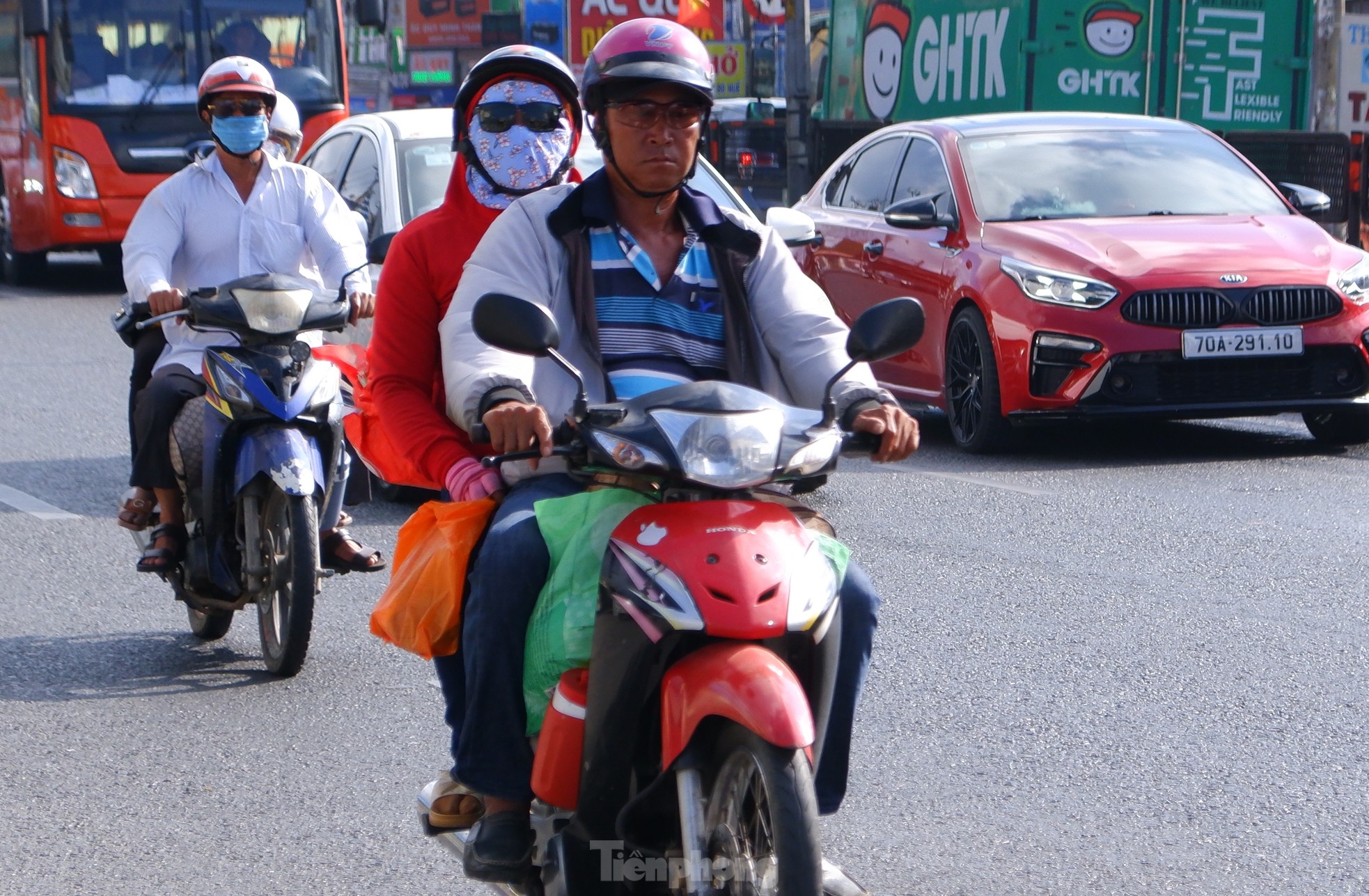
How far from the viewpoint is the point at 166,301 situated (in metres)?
→ 6.12

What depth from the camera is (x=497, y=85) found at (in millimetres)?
4352

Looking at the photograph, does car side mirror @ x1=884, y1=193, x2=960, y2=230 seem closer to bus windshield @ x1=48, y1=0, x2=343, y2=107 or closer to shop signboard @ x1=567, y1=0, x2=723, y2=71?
bus windshield @ x1=48, y1=0, x2=343, y2=107

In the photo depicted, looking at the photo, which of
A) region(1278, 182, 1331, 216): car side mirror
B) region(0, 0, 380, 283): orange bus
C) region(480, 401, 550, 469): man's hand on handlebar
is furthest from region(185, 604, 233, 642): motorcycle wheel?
region(0, 0, 380, 283): orange bus

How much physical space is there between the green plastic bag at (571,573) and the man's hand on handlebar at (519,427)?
0.18 meters

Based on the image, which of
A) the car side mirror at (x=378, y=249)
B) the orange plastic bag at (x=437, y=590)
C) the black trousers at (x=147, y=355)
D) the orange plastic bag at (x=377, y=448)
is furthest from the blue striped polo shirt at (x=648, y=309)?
the black trousers at (x=147, y=355)

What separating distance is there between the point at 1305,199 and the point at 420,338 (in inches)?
314

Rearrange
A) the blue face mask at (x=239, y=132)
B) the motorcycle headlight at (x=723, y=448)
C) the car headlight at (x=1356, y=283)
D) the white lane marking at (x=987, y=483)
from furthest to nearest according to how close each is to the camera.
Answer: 1. the car headlight at (x=1356, y=283)
2. the white lane marking at (x=987, y=483)
3. the blue face mask at (x=239, y=132)
4. the motorcycle headlight at (x=723, y=448)

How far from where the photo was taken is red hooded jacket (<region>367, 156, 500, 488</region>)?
3838mm

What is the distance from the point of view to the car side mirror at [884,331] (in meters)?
3.39

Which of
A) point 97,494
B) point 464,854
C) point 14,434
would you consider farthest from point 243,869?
point 14,434

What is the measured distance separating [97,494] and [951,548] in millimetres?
3949

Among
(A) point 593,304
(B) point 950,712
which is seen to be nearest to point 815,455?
(A) point 593,304

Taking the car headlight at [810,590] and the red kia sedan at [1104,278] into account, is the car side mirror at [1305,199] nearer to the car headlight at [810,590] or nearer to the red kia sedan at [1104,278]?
the red kia sedan at [1104,278]

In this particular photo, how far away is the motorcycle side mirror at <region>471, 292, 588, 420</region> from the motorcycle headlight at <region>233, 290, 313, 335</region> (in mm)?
2970
